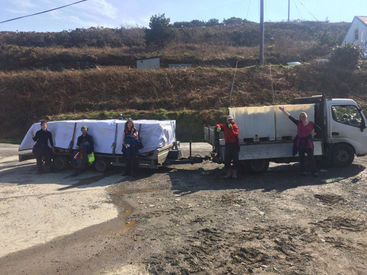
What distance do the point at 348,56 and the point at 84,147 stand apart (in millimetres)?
26350

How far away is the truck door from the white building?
108ft

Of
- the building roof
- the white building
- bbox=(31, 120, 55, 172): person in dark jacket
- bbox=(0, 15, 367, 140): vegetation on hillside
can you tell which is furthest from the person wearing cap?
the building roof

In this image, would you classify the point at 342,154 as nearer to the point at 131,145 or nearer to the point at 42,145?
the point at 131,145

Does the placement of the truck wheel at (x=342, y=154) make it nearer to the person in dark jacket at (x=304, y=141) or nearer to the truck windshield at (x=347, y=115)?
the truck windshield at (x=347, y=115)

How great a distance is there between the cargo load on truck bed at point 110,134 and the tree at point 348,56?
23194 millimetres

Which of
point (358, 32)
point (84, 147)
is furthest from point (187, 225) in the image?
point (358, 32)

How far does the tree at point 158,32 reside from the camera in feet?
137

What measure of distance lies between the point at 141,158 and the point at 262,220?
483 centimetres

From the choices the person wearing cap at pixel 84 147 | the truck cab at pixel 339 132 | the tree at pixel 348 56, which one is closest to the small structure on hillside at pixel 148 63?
the tree at pixel 348 56

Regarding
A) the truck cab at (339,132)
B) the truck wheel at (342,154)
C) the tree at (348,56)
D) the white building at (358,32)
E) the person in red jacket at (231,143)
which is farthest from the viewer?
the white building at (358,32)

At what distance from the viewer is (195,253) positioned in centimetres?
424

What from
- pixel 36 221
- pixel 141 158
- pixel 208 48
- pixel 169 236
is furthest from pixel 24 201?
pixel 208 48

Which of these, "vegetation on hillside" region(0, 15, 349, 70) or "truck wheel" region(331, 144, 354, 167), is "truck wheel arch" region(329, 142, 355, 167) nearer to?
"truck wheel" region(331, 144, 354, 167)

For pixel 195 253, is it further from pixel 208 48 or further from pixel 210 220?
pixel 208 48
